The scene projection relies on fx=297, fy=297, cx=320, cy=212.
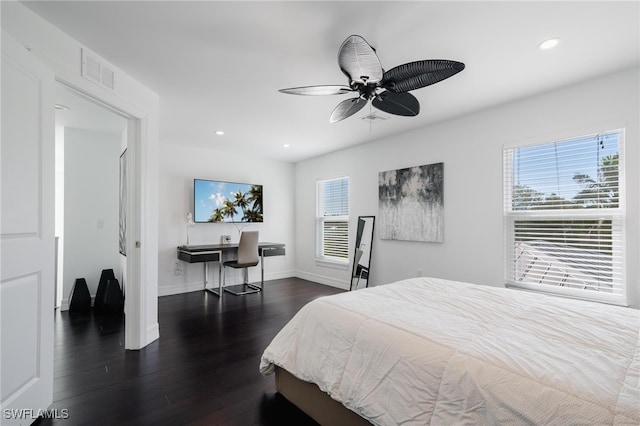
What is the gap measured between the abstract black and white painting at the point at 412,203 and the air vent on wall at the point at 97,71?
342 centimetres

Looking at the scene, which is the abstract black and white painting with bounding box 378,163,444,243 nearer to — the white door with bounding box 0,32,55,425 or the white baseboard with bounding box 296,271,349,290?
the white baseboard with bounding box 296,271,349,290

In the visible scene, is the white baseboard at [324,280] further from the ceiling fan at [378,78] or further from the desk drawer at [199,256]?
the ceiling fan at [378,78]

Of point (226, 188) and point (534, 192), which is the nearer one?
point (534, 192)

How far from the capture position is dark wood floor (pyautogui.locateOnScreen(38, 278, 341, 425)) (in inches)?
70.2

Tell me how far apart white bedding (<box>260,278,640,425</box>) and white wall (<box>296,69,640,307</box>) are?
1426 millimetres

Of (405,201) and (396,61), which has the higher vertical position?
(396,61)

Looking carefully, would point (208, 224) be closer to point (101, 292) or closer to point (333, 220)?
point (101, 292)

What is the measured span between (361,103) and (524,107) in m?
1.94

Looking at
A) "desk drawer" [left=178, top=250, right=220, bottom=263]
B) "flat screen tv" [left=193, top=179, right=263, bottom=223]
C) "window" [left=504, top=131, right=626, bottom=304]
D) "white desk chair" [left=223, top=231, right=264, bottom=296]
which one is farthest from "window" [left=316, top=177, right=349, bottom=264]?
"window" [left=504, top=131, right=626, bottom=304]

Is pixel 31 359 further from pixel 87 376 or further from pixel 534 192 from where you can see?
pixel 534 192

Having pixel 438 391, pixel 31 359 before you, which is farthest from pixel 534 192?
pixel 31 359

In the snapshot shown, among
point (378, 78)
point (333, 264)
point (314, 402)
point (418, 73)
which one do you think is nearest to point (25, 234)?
point (314, 402)

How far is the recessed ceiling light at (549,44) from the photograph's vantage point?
2055 mm

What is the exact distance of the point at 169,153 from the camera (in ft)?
15.5
